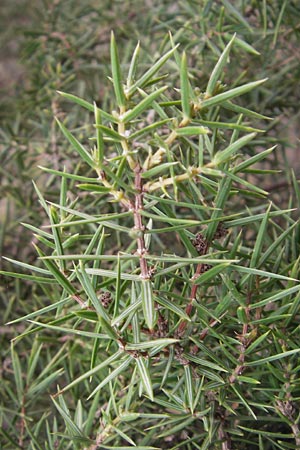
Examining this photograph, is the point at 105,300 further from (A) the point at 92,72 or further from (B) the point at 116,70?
(A) the point at 92,72

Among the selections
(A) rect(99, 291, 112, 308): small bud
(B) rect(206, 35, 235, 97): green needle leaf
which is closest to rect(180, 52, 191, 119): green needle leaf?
(B) rect(206, 35, 235, 97): green needle leaf

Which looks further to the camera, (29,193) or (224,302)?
(29,193)

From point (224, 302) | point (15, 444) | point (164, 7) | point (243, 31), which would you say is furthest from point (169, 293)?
point (164, 7)

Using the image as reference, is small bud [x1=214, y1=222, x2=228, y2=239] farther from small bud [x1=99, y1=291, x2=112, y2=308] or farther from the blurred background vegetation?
the blurred background vegetation

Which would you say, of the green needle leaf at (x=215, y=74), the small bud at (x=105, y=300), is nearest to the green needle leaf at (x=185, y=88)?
the green needle leaf at (x=215, y=74)

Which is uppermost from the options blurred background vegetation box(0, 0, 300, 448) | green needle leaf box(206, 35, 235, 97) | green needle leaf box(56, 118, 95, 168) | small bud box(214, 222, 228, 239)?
green needle leaf box(206, 35, 235, 97)

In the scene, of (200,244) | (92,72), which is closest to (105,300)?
(200,244)

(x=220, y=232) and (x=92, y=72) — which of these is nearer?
(x=220, y=232)

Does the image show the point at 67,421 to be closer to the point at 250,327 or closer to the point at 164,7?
the point at 250,327

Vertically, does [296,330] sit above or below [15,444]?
above
